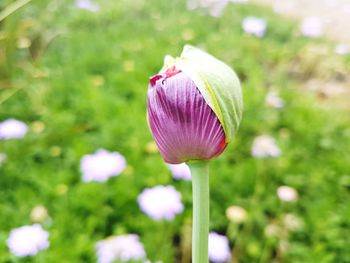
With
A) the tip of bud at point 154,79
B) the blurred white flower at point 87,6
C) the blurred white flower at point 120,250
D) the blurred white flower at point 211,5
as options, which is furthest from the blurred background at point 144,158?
the tip of bud at point 154,79

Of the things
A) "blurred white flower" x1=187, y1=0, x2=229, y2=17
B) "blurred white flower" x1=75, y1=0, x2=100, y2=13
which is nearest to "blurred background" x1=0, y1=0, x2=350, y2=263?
"blurred white flower" x1=75, y1=0, x2=100, y2=13

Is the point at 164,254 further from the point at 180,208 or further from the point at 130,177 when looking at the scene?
the point at 130,177

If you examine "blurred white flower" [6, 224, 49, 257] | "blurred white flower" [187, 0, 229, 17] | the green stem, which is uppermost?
"blurred white flower" [187, 0, 229, 17]

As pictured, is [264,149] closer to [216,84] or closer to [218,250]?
[218,250]

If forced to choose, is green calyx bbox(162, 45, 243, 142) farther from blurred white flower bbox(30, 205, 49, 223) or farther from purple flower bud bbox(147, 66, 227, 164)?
blurred white flower bbox(30, 205, 49, 223)

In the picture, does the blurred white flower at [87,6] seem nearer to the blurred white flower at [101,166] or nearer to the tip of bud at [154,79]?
the blurred white flower at [101,166]

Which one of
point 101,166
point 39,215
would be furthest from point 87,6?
point 39,215

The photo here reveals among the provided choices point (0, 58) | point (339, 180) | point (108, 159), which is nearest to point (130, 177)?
point (108, 159)
